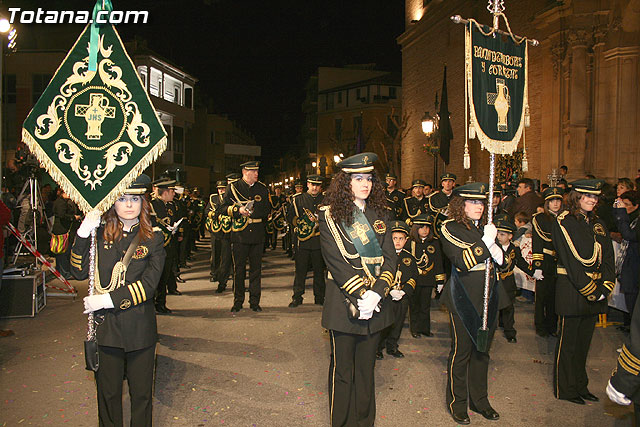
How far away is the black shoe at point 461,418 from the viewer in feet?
16.6

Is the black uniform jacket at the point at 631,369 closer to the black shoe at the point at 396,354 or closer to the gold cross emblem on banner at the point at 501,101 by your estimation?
the gold cross emblem on banner at the point at 501,101

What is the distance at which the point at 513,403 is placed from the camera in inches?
221

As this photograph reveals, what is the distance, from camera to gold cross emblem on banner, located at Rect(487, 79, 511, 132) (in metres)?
5.51

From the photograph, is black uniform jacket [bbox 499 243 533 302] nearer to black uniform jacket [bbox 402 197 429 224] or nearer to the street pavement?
the street pavement

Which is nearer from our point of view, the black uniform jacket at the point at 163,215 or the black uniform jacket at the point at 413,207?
the black uniform jacket at the point at 163,215

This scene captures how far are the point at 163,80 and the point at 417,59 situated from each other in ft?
67.1

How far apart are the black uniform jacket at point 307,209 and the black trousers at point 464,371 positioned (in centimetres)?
532

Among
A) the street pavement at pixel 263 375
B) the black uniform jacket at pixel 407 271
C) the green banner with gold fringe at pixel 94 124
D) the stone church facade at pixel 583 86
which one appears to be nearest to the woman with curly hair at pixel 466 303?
the street pavement at pixel 263 375

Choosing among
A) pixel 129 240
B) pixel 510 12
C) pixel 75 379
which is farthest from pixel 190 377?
pixel 510 12

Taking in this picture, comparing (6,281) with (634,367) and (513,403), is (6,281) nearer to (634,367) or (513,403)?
(513,403)

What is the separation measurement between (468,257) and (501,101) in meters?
1.70

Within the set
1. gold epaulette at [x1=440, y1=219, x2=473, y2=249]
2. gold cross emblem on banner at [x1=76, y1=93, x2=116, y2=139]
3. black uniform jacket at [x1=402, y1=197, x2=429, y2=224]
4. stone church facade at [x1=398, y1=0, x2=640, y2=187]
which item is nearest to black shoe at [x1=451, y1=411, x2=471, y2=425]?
gold epaulette at [x1=440, y1=219, x2=473, y2=249]

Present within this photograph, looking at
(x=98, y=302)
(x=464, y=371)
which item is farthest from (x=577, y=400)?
(x=98, y=302)

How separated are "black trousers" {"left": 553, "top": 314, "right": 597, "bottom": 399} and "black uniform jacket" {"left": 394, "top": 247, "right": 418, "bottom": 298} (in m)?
2.20
